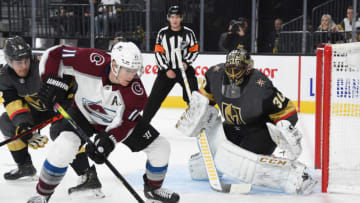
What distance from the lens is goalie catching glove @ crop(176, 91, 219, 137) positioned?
3289mm

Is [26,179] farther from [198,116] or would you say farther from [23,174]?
[198,116]

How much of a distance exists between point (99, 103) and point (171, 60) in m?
2.24

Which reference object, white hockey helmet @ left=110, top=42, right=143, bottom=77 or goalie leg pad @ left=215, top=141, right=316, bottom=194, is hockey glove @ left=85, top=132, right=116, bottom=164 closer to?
white hockey helmet @ left=110, top=42, right=143, bottom=77

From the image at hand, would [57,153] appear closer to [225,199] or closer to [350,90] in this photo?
[225,199]

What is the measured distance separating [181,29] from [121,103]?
8.06 feet

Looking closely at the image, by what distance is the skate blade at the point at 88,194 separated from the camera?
10.2ft

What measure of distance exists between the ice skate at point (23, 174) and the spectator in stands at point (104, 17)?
4420 millimetres

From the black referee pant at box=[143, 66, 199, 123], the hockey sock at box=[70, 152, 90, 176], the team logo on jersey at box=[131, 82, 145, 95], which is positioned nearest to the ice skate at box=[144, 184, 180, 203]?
the hockey sock at box=[70, 152, 90, 176]

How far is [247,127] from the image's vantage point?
3.37 metres

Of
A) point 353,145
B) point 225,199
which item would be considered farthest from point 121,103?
point 353,145

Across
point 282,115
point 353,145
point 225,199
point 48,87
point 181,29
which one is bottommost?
point 225,199

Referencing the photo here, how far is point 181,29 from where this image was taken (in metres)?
5.03

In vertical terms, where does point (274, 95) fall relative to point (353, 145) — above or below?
above

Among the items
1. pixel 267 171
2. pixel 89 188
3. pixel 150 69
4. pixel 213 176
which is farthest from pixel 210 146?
pixel 150 69
